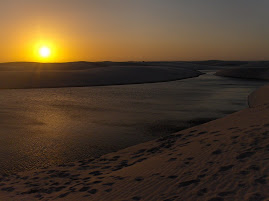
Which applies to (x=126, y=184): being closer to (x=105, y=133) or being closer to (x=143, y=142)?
(x=143, y=142)

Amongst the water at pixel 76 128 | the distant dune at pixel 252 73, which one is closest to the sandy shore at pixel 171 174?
the water at pixel 76 128

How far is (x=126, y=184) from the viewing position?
Result: 4.76 metres

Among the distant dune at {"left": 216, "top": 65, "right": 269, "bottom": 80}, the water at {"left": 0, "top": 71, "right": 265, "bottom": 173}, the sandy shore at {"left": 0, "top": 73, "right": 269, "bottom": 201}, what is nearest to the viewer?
the sandy shore at {"left": 0, "top": 73, "right": 269, "bottom": 201}

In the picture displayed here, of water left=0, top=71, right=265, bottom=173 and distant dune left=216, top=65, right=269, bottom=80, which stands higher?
distant dune left=216, top=65, right=269, bottom=80

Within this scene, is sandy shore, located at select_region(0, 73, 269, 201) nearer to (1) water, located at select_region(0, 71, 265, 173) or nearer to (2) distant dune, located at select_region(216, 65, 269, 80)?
(1) water, located at select_region(0, 71, 265, 173)

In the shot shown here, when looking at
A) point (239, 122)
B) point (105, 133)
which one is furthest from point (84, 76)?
point (239, 122)

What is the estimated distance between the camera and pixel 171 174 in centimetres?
490

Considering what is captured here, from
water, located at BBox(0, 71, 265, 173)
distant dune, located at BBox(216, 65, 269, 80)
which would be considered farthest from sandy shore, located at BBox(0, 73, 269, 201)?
distant dune, located at BBox(216, 65, 269, 80)

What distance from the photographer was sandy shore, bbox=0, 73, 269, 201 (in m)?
4.07

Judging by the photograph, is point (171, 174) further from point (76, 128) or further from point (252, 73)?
point (252, 73)

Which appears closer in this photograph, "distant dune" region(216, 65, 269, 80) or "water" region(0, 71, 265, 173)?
"water" region(0, 71, 265, 173)

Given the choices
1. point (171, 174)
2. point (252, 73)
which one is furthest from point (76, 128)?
point (252, 73)

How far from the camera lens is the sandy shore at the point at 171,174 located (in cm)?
407

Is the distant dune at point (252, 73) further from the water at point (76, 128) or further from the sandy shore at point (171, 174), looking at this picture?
the sandy shore at point (171, 174)
